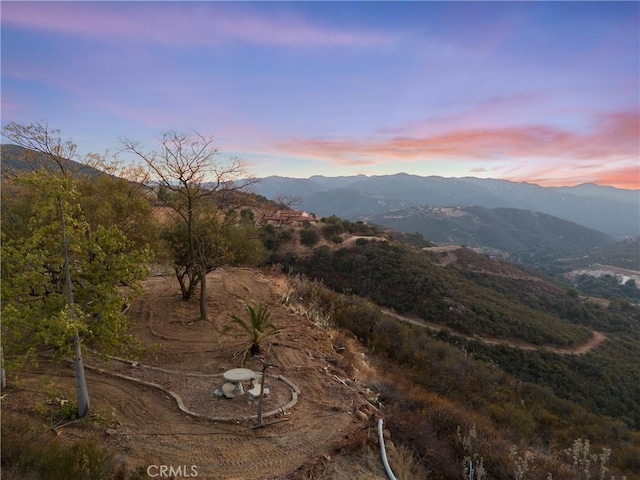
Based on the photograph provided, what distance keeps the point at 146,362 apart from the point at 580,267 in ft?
500

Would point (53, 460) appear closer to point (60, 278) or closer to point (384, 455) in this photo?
point (60, 278)

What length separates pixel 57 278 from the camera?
5.89 m

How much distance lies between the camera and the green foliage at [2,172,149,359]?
16.5 feet

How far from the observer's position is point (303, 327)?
37.3 feet

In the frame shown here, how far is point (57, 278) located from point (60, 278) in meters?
0.12

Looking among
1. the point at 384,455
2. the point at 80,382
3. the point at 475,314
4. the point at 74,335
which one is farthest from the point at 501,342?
the point at 74,335

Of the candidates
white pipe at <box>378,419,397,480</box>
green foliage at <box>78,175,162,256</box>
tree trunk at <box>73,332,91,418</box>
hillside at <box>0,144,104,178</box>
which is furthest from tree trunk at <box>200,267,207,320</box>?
white pipe at <box>378,419,397,480</box>

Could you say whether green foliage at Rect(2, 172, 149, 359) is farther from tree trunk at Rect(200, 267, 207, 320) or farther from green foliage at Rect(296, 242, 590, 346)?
green foliage at Rect(296, 242, 590, 346)

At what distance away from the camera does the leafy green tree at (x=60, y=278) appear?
5047 mm

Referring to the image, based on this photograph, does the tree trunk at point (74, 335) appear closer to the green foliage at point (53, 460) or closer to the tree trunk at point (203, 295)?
the green foliage at point (53, 460)

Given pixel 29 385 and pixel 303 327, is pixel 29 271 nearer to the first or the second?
pixel 29 385

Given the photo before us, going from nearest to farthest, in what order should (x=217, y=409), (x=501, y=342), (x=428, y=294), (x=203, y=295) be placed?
(x=217, y=409)
(x=203, y=295)
(x=501, y=342)
(x=428, y=294)

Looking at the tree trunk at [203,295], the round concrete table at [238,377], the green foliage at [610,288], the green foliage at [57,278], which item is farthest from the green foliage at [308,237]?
the green foliage at [610,288]

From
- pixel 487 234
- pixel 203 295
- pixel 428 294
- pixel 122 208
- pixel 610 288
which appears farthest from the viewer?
pixel 487 234
